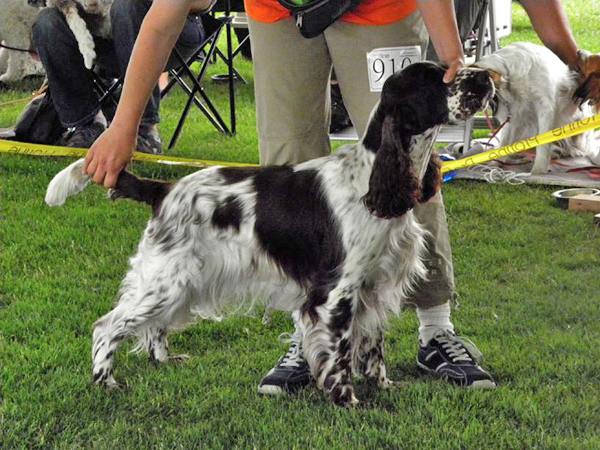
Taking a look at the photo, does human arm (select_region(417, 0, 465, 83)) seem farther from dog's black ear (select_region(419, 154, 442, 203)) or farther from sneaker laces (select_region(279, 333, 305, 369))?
sneaker laces (select_region(279, 333, 305, 369))

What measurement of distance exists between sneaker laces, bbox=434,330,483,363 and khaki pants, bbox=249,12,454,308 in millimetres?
138

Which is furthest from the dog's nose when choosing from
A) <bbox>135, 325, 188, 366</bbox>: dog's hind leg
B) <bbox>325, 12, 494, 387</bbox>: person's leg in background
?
<bbox>135, 325, 188, 366</bbox>: dog's hind leg

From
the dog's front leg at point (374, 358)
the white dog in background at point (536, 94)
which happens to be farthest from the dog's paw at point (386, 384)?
the white dog in background at point (536, 94)

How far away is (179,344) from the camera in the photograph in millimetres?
3645

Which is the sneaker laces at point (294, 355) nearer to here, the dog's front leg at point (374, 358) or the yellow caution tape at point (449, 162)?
the dog's front leg at point (374, 358)

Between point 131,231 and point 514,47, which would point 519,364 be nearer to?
point 131,231

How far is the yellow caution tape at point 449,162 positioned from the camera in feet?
17.9

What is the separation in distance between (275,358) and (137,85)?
1204 mm

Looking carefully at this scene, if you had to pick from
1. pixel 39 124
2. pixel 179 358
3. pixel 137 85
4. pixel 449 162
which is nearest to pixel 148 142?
pixel 39 124

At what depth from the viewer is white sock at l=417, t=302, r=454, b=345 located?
3342 mm

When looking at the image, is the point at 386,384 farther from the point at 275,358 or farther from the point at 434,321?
the point at 275,358

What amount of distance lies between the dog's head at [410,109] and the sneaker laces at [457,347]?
72cm

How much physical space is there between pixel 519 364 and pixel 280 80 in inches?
54.5

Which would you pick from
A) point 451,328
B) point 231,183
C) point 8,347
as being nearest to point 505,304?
point 451,328
